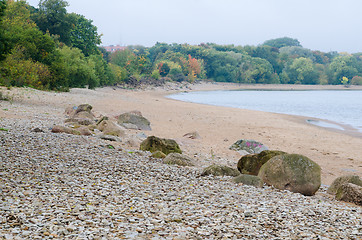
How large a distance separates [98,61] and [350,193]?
56.2 m

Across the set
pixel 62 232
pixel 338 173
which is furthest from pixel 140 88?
pixel 62 232

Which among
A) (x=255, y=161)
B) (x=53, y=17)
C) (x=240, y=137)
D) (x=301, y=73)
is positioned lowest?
(x=240, y=137)

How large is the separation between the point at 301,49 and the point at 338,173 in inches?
6688

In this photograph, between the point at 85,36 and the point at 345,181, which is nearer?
the point at 345,181

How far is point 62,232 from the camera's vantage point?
5.21m

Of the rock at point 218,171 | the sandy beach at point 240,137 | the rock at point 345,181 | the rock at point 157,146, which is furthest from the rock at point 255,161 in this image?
the rock at point 157,146

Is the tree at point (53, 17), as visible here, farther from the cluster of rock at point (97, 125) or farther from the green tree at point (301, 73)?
the green tree at point (301, 73)

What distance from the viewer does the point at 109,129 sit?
15609mm

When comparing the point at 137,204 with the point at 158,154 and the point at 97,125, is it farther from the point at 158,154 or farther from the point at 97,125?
the point at 97,125

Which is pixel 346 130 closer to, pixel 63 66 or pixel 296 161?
pixel 296 161

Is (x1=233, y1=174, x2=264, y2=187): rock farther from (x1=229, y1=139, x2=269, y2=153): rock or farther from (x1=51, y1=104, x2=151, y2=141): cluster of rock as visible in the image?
(x1=229, y1=139, x2=269, y2=153): rock

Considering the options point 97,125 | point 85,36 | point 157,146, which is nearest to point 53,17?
point 85,36

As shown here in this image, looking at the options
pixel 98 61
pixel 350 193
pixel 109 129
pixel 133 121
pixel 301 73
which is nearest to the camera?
pixel 350 193

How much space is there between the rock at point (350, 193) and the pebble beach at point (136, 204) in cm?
22
